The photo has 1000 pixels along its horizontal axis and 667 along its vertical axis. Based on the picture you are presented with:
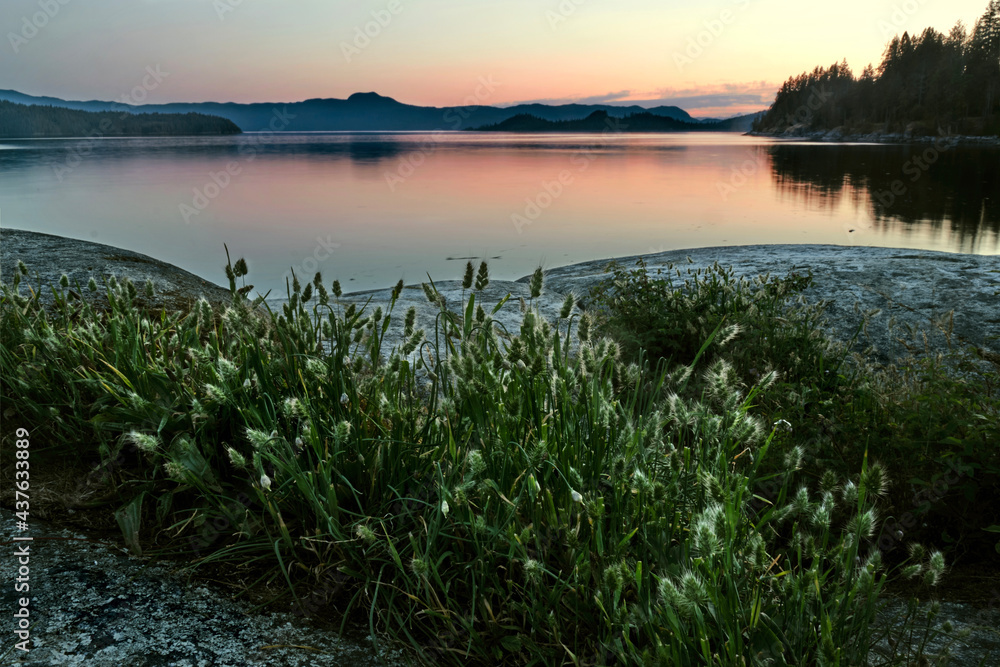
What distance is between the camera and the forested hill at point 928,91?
271ft

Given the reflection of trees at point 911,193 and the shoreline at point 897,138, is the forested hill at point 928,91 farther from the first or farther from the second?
the reflection of trees at point 911,193

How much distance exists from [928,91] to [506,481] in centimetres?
10827

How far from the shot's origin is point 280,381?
3.19 meters

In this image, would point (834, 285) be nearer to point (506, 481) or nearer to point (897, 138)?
point (506, 481)

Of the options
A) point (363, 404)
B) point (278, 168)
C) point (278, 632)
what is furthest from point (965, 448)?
point (278, 168)

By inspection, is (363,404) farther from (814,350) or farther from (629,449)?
(814,350)

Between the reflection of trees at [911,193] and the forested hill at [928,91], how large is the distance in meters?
61.6

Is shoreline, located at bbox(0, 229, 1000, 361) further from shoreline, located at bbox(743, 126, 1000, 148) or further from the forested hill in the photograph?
the forested hill

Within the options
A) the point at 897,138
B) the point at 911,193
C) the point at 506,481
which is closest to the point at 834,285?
the point at 506,481

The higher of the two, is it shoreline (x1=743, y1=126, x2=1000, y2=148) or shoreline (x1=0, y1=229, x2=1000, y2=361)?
shoreline (x1=743, y1=126, x2=1000, y2=148)

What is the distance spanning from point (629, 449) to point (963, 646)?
1425mm

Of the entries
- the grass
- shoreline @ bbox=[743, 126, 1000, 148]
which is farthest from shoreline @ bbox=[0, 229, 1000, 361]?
shoreline @ bbox=[743, 126, 1000, 148]

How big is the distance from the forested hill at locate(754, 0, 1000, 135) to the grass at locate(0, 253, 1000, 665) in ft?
316

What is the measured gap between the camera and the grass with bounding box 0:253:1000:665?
1.89 meters
